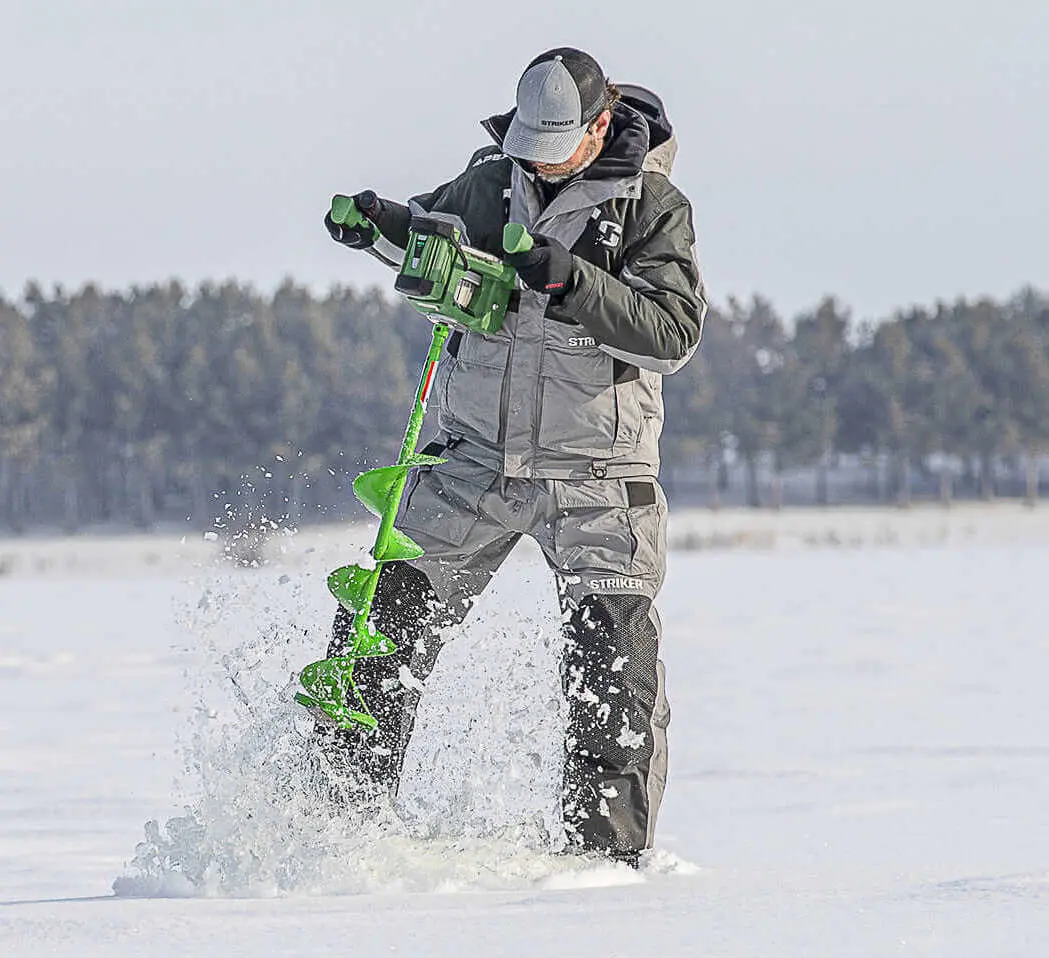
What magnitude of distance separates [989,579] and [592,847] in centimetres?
1568

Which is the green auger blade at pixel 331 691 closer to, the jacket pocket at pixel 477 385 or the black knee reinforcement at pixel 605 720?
the black knee reinforcement at pixel 605 720

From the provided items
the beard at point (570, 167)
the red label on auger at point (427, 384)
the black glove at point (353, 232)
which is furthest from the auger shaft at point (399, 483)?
the beard at point (570, 167)

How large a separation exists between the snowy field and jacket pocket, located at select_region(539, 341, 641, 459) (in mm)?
519

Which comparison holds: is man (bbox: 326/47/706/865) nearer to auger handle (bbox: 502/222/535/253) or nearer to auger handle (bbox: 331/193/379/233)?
auger handle (bbox: 331/193/379/233)

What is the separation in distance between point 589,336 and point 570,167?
1.27 feet

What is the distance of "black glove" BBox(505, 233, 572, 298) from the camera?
146 inches

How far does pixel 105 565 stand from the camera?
A: 3388cm

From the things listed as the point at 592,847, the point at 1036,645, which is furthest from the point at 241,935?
the point at 1036,645

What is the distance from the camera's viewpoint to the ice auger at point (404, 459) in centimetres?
390

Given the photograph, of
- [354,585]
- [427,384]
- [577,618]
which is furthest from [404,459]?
[577,618]

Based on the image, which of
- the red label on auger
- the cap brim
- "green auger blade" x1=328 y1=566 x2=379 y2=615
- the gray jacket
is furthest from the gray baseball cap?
"green auger blade" x1=328 y1=566 x2=379 y2=615

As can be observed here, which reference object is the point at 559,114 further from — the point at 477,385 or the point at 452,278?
the point at 477,385

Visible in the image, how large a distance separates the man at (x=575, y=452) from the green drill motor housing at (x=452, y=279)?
0.10 m

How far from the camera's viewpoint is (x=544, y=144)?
396 centimetres
